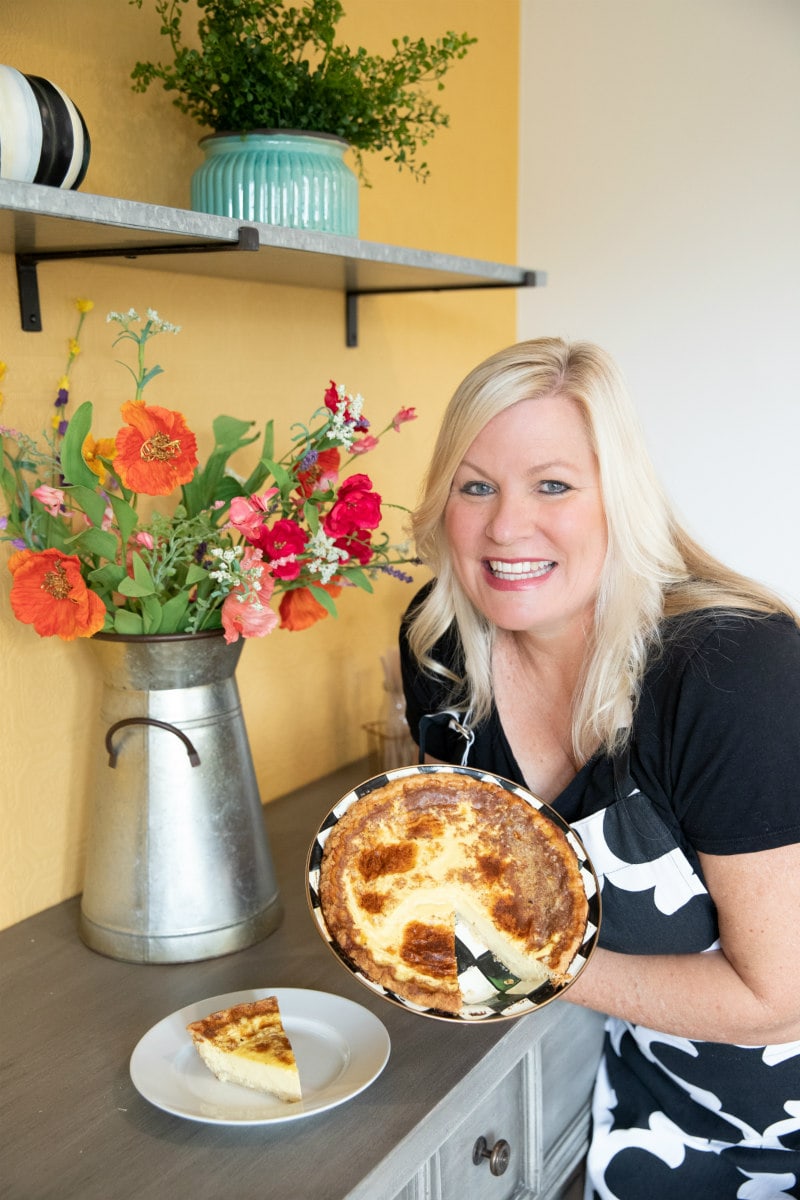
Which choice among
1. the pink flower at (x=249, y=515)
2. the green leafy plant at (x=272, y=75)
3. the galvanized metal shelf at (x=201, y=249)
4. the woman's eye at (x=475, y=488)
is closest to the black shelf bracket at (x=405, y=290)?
the galvanized metal shelf at (x=201, y=249)

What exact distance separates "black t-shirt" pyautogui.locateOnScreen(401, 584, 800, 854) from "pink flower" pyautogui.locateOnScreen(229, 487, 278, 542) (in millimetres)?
465

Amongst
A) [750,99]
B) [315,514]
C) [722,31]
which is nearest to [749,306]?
[750,99]

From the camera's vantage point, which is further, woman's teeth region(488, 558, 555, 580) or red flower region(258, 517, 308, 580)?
woman's teeth region(488, 558, 555, 580)

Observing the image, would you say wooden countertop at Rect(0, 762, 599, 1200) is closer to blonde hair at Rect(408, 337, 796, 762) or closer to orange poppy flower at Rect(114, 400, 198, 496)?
blonde hair at Rect(408, 337, 796, 762)

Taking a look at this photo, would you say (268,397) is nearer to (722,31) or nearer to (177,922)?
(177,922)

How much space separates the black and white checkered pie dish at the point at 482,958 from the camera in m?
1.10

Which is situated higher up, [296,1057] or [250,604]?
[250,604]

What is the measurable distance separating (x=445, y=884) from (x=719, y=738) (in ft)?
1.08

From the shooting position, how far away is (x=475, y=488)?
136 centimetres

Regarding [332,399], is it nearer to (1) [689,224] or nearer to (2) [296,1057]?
(2) [296,1057]

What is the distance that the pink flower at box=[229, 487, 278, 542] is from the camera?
1110 mm

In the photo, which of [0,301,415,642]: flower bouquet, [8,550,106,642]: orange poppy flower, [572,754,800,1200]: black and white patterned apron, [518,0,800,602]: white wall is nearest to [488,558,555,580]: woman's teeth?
[0,301,415,642]: flower bouquet

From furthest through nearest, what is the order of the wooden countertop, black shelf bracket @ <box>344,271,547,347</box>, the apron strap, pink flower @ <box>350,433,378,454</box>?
black shelf bracket @ <box>344,271,547,347</box> → the apron strap → pink flower @ <box>350,433,378,454</box> → the wooden countertop

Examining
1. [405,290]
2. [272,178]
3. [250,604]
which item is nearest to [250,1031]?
[250,604]
